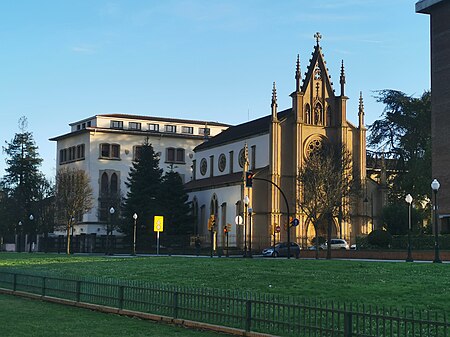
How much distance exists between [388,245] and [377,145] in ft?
107

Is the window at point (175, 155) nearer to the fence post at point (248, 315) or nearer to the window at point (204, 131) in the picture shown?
the window at point (204, 131)

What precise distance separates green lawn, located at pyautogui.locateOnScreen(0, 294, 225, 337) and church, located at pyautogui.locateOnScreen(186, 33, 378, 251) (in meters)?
56.4

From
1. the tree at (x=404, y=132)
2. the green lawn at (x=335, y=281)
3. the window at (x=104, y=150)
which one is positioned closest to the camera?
the green lawn at (x=335, y=281)

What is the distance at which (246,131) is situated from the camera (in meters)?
89.8

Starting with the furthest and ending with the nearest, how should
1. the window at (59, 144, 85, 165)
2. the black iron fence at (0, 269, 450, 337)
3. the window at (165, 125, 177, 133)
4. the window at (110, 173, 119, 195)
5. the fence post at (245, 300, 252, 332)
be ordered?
the window at (165, 125, 177, 133) < the window at (59, 144, 85, 165) < the window at (110, 173, 119, 195) < the fence post at (245, 300, 252, 332) < the black iron fence at (0, 269, 450, 337)

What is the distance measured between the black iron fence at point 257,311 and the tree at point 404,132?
189 ft

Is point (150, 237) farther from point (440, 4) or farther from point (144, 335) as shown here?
point (144, 335)

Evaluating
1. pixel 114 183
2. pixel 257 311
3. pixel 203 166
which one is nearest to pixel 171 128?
pixel 114 183

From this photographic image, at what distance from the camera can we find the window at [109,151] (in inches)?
4128

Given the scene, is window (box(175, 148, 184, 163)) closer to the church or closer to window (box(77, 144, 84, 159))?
window (box(77, 144, 84, 159))

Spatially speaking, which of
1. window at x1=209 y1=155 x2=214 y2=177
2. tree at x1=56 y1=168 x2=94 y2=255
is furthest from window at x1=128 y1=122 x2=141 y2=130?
tree at x1=56 y1=168 x2=94 y2=255

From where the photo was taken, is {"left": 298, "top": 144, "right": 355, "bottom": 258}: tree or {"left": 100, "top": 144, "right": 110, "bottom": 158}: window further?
{"left": 100, "top": 144, "right": 110, "bottom": 158}: window

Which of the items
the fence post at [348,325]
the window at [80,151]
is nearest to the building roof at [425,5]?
the window at [80,151]

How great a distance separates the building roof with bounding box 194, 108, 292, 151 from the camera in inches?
3384
